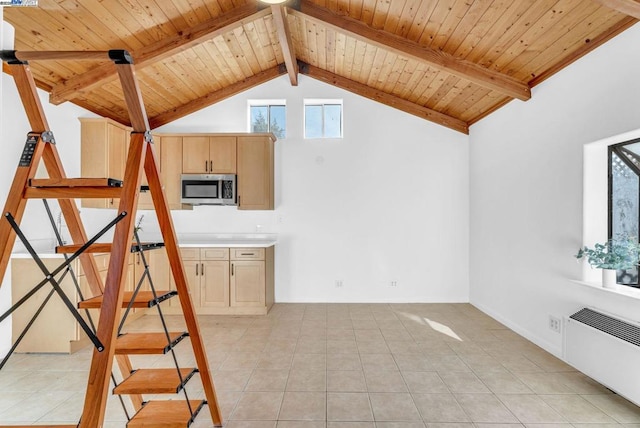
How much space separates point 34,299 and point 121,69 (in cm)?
296

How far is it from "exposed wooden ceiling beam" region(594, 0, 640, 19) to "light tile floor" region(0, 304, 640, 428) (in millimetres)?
2528

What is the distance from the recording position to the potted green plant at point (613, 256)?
2.48 meters

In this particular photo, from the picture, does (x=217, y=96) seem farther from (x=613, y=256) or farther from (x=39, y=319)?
(x=613, y=256)

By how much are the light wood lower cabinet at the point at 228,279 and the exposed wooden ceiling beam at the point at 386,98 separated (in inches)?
104

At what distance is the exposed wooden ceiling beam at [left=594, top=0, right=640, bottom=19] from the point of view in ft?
7.06

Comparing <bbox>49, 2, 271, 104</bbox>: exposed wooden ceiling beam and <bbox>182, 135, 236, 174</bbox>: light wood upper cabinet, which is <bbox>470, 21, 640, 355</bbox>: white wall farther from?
<bbox>182, 135, 236, 174</bbox>: light wood upper cabinet

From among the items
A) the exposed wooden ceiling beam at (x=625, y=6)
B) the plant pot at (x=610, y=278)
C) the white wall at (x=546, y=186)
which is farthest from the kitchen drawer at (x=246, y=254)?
the exposed wooden ceiling beam at (x=625, y=6)

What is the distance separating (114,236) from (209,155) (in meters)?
3.58

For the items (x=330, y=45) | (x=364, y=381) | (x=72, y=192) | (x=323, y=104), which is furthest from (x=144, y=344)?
(x=323, y=104)

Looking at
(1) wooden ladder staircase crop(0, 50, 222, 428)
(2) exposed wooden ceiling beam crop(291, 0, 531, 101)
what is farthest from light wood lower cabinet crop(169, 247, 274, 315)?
(2) exposed wooden ceiling beam crop(291, 0, 531, 101)

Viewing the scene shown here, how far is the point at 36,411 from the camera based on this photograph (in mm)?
2348

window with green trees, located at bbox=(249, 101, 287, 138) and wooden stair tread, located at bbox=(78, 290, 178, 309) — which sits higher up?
window with green trees, located at bbox=(249, 101, 287, 138)

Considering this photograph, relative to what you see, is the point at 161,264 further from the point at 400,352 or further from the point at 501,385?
the point at 501,385

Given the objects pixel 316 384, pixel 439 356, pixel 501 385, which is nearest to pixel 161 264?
pixel 316 384
